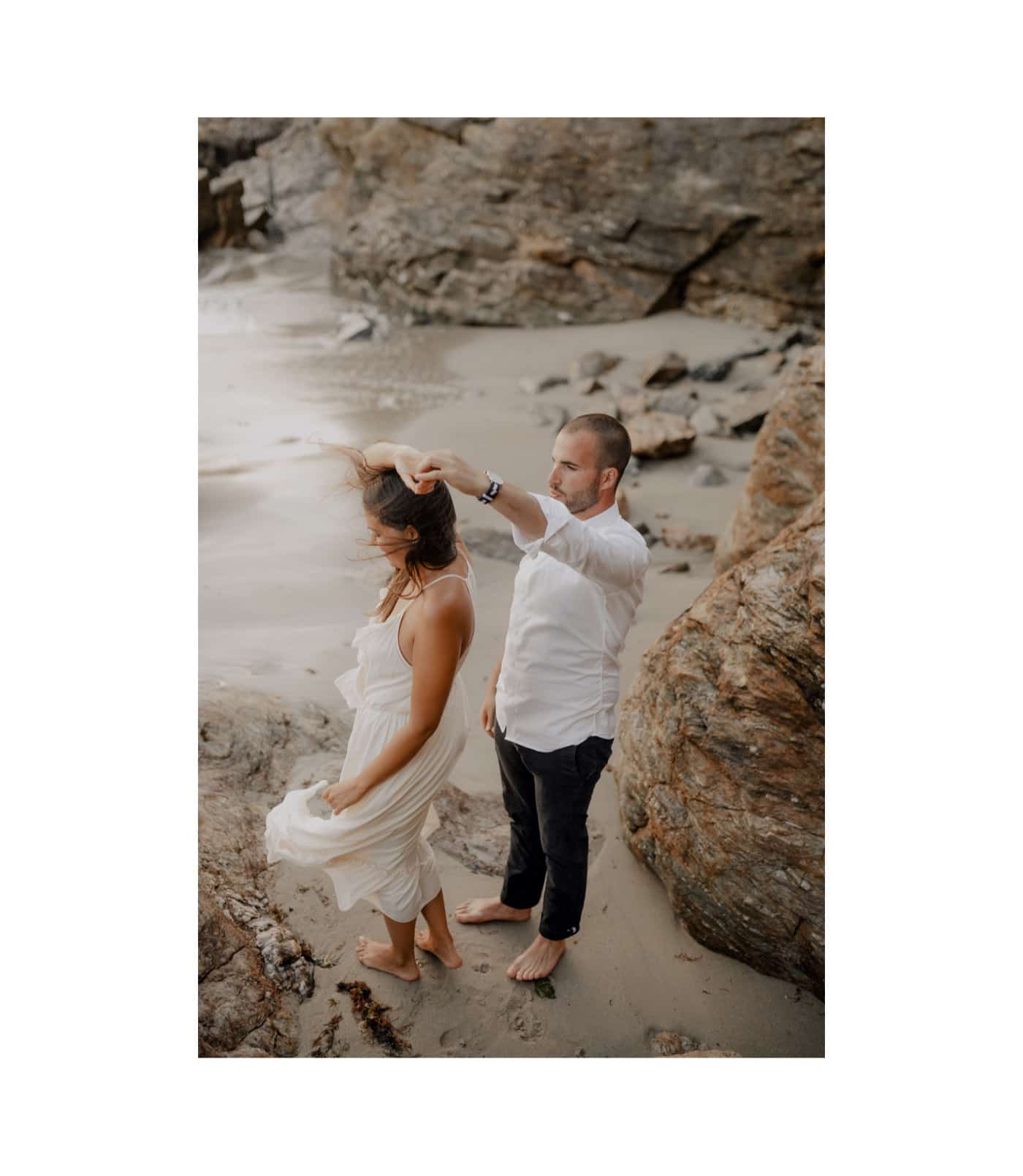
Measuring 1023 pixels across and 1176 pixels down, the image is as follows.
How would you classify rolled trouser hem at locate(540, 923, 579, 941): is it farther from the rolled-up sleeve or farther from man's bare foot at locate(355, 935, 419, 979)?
the rolled-up sleeve

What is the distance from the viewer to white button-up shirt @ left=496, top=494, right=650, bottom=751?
2.51 metres

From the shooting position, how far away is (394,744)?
247 centimetres

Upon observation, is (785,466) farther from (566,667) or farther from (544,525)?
(544,525)

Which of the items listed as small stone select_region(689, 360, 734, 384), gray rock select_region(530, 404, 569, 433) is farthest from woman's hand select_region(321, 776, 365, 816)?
small stone select_region(689, 360, 734, 384)

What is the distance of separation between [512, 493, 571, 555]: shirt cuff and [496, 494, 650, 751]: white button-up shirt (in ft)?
1.08

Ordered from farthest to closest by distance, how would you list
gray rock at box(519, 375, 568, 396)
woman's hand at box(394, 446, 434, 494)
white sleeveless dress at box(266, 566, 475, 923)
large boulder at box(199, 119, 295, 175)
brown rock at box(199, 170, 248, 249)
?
large boulder at box(199, 119, 295, 175)
brown rock at box(199, 170, 248, 249)
gray rock at box(519, 375, 568, 396)
white sleeveless dress at box(266, 566, 475, 923)
woman's hand at box(394, 446, 434, 494)

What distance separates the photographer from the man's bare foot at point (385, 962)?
2.65 m

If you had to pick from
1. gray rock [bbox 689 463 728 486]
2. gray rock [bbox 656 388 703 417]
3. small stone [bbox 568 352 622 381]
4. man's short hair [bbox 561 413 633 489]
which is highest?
small stone [bbox 568 352 622 381]

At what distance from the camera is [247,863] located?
9.13 ft

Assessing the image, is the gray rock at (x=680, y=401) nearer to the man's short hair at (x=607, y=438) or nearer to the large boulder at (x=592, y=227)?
the large boulder at (x=592, y=227)

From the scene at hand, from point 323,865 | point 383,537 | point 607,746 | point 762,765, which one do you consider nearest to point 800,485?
point 762,765

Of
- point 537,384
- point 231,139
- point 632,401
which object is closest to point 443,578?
point 537,384

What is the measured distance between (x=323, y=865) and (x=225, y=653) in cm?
72

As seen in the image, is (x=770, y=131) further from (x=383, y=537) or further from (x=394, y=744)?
(x=394, y=744)
